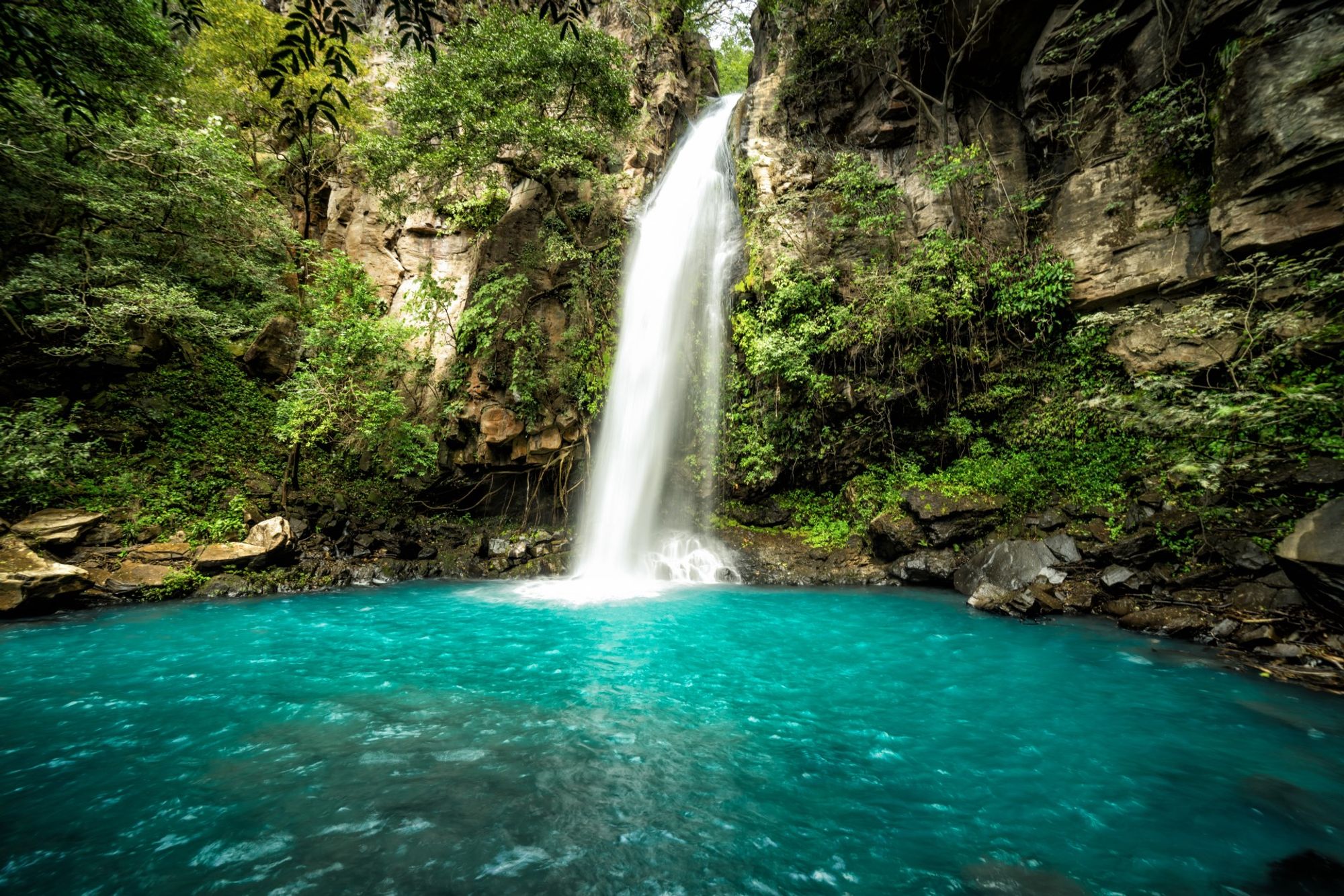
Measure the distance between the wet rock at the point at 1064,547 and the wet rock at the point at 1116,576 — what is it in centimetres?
47

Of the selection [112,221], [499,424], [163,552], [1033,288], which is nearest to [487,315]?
[499,424]

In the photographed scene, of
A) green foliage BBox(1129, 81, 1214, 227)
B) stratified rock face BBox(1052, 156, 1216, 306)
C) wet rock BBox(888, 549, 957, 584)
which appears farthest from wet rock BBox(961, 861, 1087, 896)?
green foliage BBox(1129, 81, 1214, 227)

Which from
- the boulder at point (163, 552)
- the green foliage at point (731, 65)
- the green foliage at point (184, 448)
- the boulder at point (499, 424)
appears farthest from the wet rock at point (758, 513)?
the green foliage at point (731, 65)

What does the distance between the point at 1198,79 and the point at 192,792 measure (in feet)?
52.8

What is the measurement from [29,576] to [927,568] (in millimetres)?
15064

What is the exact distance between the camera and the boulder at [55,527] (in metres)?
8.11

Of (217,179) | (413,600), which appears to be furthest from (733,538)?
(217,179)

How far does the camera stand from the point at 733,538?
40.1 ft

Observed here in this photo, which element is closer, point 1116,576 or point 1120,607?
point 1120,607

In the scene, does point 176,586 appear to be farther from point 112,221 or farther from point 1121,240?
point 1121,240

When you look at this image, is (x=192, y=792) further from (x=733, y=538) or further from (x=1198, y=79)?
(x=1198, y=79)

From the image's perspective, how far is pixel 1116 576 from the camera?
7.95 m

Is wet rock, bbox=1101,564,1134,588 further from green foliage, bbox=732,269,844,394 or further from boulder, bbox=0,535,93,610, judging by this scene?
boulder, bbox=0,535,93,610

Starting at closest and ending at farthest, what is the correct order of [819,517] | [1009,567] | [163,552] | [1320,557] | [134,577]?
1. [1320,557]
2. [134,577]
3. [1009,567]
4. [163,552]
5. [819,517]
